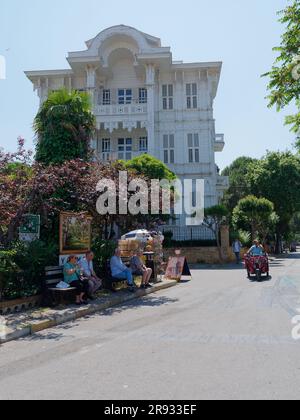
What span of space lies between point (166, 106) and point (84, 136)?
2050cm

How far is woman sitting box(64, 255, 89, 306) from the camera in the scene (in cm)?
1141

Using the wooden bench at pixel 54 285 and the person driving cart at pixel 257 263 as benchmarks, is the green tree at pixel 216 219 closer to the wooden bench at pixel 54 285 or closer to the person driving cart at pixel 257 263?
the person driving cart at pixel 257 263

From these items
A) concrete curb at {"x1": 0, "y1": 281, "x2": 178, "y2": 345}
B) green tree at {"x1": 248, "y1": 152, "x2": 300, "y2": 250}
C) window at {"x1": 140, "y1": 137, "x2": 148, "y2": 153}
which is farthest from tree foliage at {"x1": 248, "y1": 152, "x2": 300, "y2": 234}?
concrete curb at {"x1": 0, "y1": 281, "x2": 178, "y2": 345}

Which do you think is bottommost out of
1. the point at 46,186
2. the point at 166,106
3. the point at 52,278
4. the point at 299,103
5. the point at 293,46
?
the point at 52,278

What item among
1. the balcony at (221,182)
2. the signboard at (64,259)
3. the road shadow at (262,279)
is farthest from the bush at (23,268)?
the balcony at (221,182)

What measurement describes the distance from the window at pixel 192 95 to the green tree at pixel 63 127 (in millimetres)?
20125

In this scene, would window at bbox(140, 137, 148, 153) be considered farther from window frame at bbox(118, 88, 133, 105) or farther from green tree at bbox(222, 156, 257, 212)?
green tree at bbox(222, 156, 257, 212)

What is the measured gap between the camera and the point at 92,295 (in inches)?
477

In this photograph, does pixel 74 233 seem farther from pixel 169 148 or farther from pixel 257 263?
pixel 169 148

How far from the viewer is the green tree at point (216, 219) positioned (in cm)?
2953

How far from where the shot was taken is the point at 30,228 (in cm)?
1191

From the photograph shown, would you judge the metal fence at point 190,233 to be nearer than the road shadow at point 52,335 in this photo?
No
